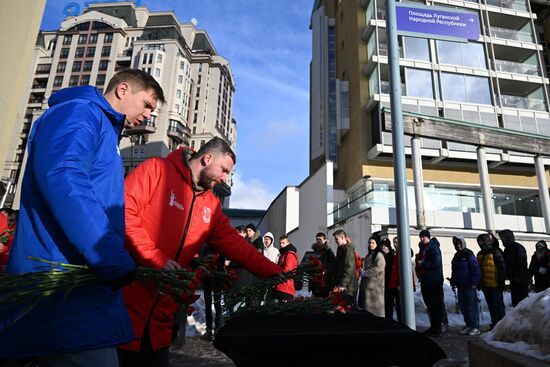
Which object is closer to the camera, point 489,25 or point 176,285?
point 176,285

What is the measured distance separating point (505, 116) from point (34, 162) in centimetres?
2955

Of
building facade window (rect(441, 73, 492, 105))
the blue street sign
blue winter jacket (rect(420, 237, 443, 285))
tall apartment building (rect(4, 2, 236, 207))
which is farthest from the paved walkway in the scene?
tall apartment building (rect(4, 2, 236, 207))

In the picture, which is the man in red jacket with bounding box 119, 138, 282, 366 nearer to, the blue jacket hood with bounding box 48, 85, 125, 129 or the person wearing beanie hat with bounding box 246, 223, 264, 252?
the blue jacket hood with bounding box 48, 85, 125, 129

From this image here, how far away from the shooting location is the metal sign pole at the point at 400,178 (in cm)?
489

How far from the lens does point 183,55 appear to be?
247 feet

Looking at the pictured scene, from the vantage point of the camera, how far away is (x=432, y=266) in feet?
24.3

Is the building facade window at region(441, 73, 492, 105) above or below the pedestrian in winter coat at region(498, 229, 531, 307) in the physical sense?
above

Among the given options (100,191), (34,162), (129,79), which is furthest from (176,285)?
(129,79)

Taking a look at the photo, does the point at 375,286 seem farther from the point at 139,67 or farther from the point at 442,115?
the point at 139,67

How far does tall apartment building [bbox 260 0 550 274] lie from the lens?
Result: 2036cm

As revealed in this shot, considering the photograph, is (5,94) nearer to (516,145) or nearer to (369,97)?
(516,145)

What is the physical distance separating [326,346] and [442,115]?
84.7 ft

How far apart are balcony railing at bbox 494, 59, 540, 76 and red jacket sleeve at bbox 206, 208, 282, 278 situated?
30.1m

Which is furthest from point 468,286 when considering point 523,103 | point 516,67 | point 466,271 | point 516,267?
point 516,67
